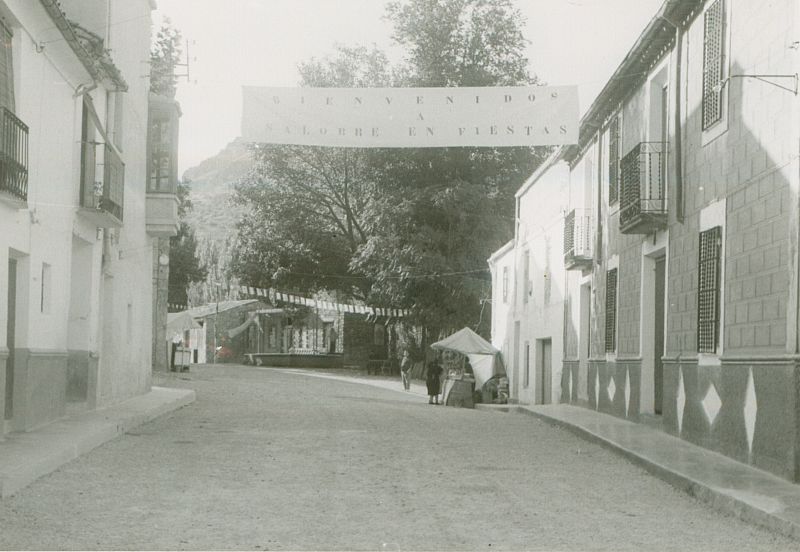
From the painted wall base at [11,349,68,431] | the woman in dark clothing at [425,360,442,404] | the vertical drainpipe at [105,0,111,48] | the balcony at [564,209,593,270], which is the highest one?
the vertical drainpipe at [105,0,111,48]

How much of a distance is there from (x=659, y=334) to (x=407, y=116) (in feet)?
19.3

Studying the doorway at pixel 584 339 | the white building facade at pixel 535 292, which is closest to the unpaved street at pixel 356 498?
the doorway at pixel 584 339

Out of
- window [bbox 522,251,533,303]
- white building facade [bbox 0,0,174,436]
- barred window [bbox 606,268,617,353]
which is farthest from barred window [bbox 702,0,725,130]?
window [bbox 522,251,533,303]

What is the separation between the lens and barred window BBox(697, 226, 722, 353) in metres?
12.9

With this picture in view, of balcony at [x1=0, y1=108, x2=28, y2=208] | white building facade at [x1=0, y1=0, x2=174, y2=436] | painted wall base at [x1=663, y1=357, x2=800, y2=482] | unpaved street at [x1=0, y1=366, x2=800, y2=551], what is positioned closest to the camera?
unpaved street at [x1=0, y1=366, x2=800, y2=551]

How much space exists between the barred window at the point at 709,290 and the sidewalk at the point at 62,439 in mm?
7408

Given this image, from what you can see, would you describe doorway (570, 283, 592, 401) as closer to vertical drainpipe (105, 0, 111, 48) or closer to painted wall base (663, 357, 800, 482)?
painted wall base (663, 357, 800, 482)

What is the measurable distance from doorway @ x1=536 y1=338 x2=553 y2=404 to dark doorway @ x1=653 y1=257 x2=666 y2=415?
35.0 ft

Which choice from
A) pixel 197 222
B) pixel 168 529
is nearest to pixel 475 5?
pixel 168 529

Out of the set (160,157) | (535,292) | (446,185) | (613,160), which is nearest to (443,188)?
(446,185)

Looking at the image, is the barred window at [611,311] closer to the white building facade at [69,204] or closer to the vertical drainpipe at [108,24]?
the white building facade at [69,204]

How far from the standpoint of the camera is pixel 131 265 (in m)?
22.3

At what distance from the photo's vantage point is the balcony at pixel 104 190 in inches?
642

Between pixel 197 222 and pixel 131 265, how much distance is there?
170 meters
